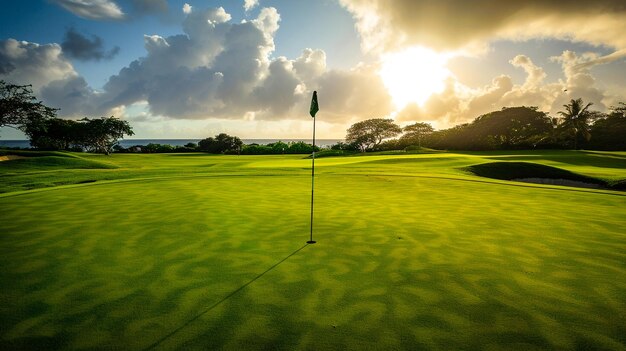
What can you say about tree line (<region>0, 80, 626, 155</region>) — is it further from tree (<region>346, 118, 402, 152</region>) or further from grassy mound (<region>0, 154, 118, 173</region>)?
grassy mound (<region>0, 154, 118, 173</region>)

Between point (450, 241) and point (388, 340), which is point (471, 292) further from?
point (450, 241)

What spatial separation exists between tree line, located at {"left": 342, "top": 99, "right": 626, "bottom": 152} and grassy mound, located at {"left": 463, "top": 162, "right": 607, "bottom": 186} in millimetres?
48665

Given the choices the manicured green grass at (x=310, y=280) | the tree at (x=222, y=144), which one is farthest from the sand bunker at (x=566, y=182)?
the tree at (x=222, y=144)

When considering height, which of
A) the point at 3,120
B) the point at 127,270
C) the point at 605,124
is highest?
the point at 605,124

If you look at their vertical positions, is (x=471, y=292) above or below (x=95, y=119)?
below

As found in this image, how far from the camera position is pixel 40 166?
110ft

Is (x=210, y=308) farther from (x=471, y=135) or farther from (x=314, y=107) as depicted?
(x=471, y=135)

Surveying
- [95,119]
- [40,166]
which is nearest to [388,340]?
[40,166]

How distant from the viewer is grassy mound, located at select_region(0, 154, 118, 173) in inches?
1243

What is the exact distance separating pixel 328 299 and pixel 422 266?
2321mm

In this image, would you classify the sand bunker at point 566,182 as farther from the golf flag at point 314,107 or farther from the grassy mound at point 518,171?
the golf flag at point 314,107

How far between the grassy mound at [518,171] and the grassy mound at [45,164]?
41.2m

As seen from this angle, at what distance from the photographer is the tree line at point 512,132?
6869cm

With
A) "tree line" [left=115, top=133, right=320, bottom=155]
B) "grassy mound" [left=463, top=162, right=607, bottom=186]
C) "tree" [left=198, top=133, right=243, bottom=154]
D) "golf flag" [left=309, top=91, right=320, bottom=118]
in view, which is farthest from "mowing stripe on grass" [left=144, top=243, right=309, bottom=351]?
"tree" [left=198, top=133, right=243, bottom=154]
